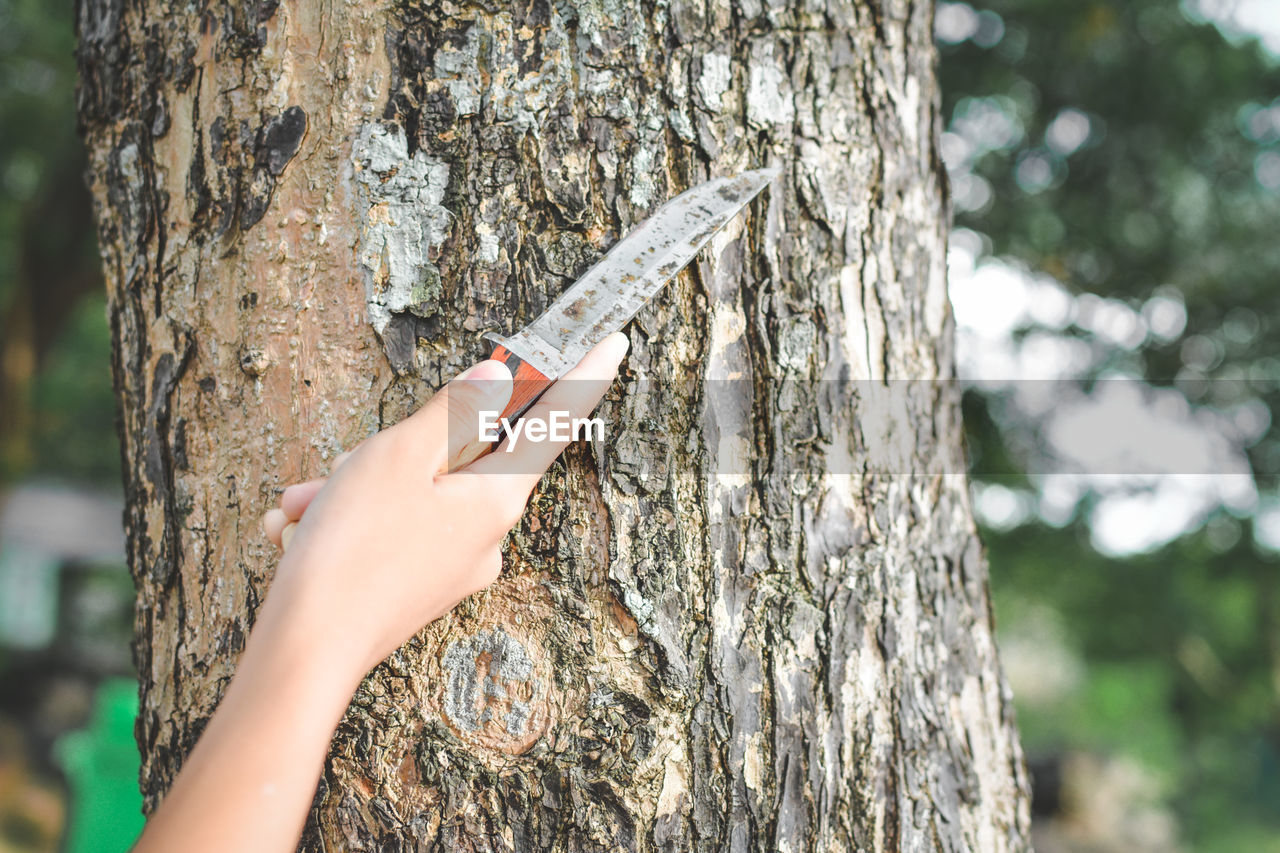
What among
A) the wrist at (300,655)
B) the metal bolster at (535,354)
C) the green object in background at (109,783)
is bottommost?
the green object in background at (109,783)

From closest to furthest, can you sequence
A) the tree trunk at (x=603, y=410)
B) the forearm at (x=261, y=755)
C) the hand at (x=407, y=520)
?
1. the forearm at (x=261, y=755)
2. the hand at (x=407, y=520)
3. the tree trunk at (x=603, y=410)

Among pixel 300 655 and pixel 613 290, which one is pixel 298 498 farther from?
pixel 613 290

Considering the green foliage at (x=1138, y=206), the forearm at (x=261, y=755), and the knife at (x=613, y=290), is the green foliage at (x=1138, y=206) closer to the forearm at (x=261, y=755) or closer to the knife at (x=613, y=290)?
the knife at (x=613, y=290)

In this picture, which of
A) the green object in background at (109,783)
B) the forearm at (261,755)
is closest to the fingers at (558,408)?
the forearm at (261,755)

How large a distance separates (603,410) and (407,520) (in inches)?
14.2

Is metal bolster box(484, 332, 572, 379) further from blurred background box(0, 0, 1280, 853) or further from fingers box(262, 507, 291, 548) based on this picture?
blurred background box(0, 0, 1280, 853)

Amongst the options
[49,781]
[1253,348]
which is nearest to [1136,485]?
[1253,348]

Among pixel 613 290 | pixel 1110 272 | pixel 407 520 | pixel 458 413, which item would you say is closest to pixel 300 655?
pixel 407 520

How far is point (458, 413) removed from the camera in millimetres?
1025

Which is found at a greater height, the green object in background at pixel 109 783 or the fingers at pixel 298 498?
Answer: the fingers at pixel 298 498

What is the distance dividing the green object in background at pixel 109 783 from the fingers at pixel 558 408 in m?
1.62

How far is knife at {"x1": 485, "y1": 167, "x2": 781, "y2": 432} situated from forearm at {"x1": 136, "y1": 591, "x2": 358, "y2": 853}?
0.42 m

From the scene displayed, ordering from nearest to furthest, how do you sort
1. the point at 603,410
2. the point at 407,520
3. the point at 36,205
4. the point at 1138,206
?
the point at 407,520 → the point at 603,410 → the point at 1138,206 → the point at 36,205

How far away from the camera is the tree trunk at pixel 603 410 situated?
1150 millimetres
